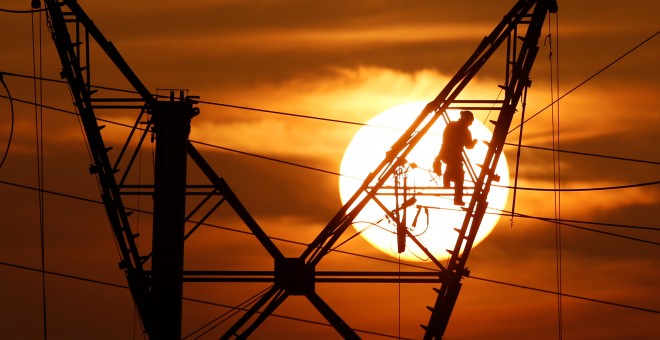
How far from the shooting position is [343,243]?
115 feet

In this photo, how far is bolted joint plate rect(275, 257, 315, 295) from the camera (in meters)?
34.7

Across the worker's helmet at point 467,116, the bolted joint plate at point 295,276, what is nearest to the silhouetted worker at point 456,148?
the worker's helmet at point 467,116

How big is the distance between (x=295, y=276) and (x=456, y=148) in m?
6.23

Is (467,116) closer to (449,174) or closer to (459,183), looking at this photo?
(449,174)

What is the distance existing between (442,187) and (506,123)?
8.66 feet

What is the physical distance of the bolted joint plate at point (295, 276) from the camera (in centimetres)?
3466

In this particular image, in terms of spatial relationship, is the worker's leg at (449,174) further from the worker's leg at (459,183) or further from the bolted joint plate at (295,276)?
the bolted joint plate at (295,276)

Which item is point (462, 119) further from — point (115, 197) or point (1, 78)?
point (1, 78)

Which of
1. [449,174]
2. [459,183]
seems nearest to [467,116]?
[449,174]

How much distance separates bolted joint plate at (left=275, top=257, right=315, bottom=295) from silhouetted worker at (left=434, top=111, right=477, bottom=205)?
194 inches

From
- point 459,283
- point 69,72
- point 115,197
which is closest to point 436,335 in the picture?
point 459,283

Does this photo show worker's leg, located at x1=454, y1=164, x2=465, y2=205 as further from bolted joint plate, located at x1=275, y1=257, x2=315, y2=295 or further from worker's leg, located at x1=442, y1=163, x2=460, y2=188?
bolted joint plate, located at x1=275, y1=257, x2=315, y2=295

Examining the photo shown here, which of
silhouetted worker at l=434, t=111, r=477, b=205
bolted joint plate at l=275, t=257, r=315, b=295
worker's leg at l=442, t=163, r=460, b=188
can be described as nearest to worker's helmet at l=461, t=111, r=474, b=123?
silhouetted worker at l=434, t=111, r=477, b=205

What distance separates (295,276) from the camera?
34.8 m
